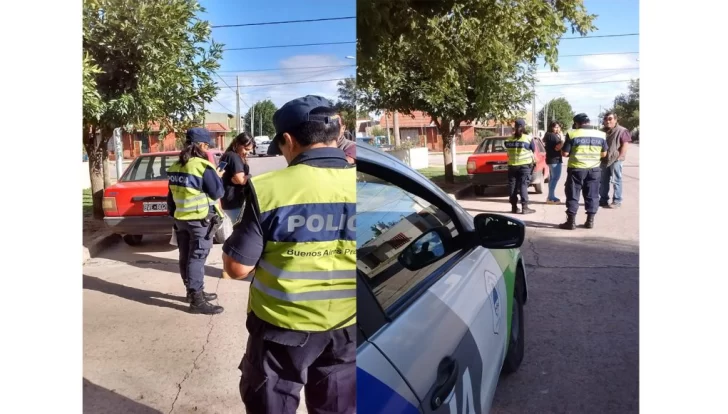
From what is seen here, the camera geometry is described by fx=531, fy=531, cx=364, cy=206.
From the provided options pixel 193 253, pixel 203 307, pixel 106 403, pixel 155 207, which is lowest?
pixel 106 403

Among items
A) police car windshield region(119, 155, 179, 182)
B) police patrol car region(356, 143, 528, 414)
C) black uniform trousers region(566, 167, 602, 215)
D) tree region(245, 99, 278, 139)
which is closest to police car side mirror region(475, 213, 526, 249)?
police patrol car region(356, 143, 528, 414)

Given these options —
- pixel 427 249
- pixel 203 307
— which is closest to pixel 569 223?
pixel 427 249

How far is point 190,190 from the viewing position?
1721 millimetres

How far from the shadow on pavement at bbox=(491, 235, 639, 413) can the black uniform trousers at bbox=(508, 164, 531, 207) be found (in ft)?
0.53

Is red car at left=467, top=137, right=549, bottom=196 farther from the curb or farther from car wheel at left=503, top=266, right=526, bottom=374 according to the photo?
the curb

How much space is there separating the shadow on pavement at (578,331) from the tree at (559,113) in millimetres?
390

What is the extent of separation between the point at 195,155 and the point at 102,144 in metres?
0.26

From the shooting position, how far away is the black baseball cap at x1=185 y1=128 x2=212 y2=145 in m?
1.53

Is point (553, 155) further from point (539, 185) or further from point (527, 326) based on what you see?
point (527, 326)

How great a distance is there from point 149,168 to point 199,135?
210 millimetres

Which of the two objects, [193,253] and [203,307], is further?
[193,253]
